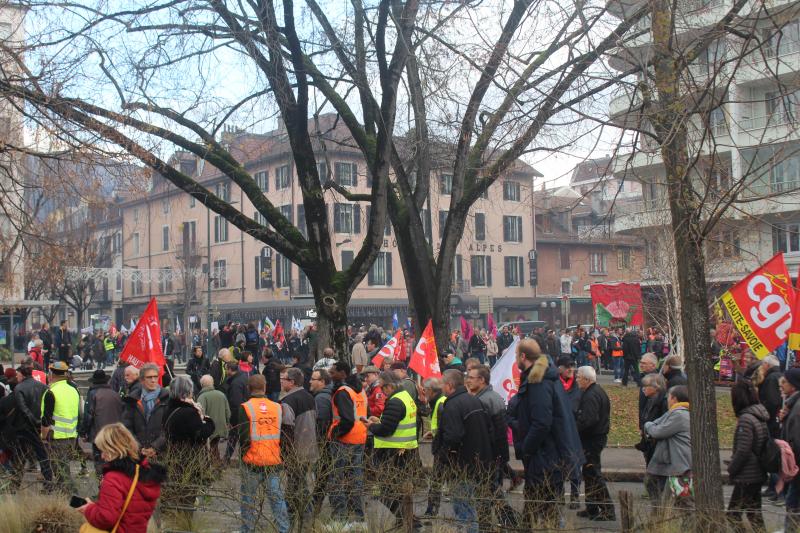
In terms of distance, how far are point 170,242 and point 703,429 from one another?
67.3 m

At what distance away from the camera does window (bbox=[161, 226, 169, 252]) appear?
2837 inches

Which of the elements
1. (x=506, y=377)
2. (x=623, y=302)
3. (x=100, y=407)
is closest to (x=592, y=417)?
(x=506, y=377)

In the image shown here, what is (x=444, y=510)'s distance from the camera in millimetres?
9164

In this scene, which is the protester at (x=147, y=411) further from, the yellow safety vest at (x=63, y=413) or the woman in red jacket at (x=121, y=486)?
the woman in red jacket at (x=121, y=486)

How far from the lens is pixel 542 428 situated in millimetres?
7949

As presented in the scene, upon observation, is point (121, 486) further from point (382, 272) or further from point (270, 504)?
point (382, 272)

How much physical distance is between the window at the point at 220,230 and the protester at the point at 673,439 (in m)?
59.6

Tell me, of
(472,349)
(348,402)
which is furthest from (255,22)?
(472,349)

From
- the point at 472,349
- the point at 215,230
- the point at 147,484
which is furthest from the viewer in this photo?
the point at 215,230

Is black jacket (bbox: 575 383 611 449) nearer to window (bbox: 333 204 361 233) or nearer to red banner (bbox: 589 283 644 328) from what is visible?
red banner (bbox: 589 283 644 328)

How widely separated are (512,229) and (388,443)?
61.2 metres

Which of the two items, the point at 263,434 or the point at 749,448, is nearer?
the point at 749,448

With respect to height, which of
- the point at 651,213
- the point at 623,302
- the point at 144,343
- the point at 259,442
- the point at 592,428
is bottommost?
the point at 592,428

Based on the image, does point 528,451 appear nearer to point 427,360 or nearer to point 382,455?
point 382,455
